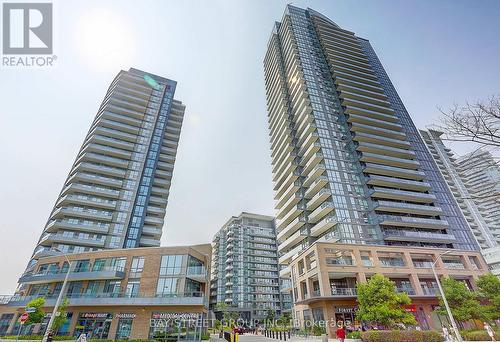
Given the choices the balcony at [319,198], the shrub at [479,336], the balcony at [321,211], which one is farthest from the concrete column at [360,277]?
the balcony at [319,198]

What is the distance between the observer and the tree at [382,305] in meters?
27.6

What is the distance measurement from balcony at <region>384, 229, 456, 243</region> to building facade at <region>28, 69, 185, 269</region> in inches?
1799

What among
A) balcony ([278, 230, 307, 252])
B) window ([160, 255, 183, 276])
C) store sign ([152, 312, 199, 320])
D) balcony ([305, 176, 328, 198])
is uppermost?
balcony ([305, 176, 328, 198])

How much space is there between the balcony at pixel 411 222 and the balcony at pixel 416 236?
1.39 meters

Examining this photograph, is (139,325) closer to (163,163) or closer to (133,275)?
(133,275)

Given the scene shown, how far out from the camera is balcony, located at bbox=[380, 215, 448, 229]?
1823 inches

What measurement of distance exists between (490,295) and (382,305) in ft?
47.7

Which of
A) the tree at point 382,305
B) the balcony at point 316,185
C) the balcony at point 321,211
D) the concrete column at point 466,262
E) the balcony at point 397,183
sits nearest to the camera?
the tree at point 382,305

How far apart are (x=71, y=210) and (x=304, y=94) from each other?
2148 inches

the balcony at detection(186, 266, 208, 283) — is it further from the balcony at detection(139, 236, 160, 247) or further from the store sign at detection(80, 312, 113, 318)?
the balcony at detection(139, 236, 160, 247)

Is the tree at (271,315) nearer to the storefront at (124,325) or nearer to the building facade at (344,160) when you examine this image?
Result: the building facade at (344,160)

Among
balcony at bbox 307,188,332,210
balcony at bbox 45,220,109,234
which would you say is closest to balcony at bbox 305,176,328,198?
balcony at bbox 307,188,332,210

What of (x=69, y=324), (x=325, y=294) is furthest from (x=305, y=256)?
(x=69, y=324)

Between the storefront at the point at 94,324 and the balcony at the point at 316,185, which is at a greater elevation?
the balcony at the point at 316,185
